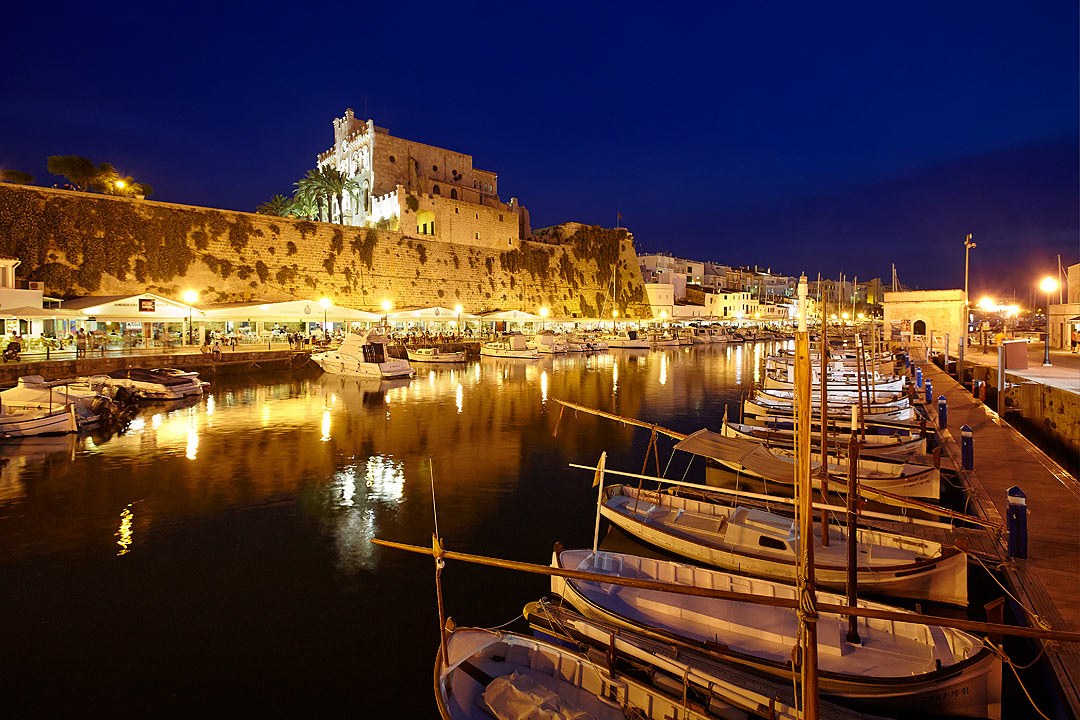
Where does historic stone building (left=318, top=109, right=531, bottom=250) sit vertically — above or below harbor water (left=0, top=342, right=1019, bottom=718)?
above

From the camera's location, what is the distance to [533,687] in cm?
358

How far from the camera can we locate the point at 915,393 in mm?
16469

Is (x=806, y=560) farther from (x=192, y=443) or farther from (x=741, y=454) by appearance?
(x=192, y=443)

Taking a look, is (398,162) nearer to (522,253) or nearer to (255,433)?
(522,253)

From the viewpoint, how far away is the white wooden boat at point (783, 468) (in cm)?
650

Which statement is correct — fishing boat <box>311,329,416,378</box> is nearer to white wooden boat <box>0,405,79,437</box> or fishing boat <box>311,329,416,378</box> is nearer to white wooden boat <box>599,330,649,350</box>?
white wooden boat <box>0,405,79,437</box>

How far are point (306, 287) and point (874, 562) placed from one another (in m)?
35.0

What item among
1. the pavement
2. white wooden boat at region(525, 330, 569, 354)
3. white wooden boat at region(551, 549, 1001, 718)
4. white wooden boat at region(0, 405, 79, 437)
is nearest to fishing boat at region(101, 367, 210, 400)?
white wooden boat at region(0, 405, 79, 437)

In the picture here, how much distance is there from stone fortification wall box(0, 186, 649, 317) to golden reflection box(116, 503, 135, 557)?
24329 mm

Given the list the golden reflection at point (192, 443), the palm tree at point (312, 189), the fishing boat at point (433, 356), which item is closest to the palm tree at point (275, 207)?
the palm tree at point (312, 189)

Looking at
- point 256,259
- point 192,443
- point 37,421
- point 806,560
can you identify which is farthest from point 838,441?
point 256,259

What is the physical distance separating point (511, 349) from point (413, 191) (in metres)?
19.6

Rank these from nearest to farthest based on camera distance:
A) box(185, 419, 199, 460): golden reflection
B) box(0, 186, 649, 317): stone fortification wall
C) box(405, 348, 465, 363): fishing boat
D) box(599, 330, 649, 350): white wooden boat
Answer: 1. box(185, 419, 199, 460): golden reflection
2. box(0, 186, 649, 317): stone fortification wall
3. box(405, 348, 465, 363): fishing boat
4. box(599, 330, 649, 350): white wooden boat

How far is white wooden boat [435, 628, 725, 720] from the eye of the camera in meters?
3.40
